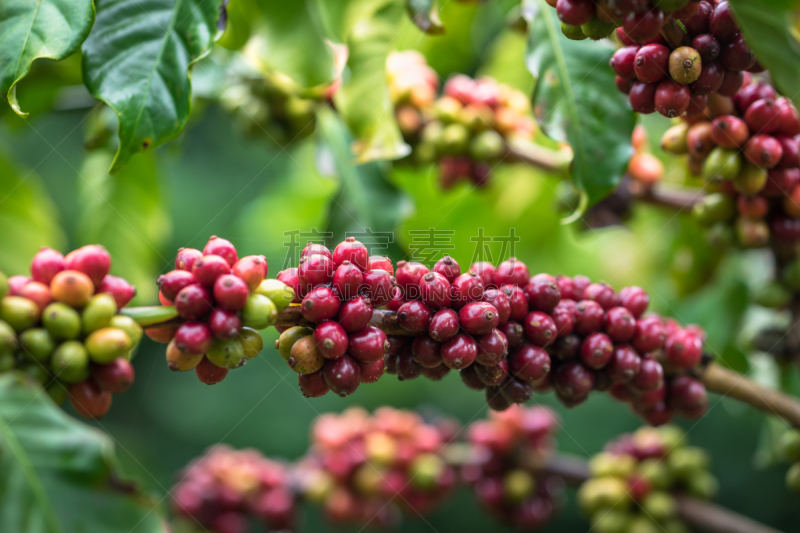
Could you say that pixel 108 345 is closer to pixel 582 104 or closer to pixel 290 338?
pixel 290 338

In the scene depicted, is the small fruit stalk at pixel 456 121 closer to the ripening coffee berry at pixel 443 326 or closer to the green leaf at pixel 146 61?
the green leaf at pixel 146 61

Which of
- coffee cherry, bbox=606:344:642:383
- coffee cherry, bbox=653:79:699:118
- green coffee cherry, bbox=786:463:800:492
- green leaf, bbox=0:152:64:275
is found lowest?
green leaf, bbox=0:152:64:275

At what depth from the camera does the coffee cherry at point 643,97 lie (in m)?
0.99

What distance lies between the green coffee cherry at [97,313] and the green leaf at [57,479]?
110 mm

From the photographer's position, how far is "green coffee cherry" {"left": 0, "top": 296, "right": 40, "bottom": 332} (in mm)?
803

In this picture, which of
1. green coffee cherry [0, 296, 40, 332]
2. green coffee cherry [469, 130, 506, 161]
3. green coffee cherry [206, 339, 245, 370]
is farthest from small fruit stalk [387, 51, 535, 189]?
green coffee cherry [0, 296, 40, 332]

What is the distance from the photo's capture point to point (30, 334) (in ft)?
2.64

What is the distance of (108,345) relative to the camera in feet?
2.65

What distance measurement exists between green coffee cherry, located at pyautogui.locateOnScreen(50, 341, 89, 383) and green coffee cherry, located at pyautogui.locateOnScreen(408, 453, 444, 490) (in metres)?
1.21

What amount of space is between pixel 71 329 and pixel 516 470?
4.61 feet

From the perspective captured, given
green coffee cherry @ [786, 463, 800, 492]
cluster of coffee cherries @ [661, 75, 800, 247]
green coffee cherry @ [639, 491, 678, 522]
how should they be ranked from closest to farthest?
cluster of coffee cherries @ [661, 75, 800, 247], green coffee cherry @ [786, 463, 800, 492], green coffee cherry @ [639, 491, 678, 522]

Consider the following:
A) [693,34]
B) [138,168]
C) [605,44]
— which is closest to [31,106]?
[138,168]

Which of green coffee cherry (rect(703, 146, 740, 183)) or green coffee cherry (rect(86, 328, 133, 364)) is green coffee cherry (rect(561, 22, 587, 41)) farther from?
green coffee cherry (rect(86, 328, 133, 364))

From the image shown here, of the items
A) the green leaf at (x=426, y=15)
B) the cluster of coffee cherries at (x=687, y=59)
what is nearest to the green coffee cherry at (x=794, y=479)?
the cluster of coffee cherries at (x=687, y=59)
